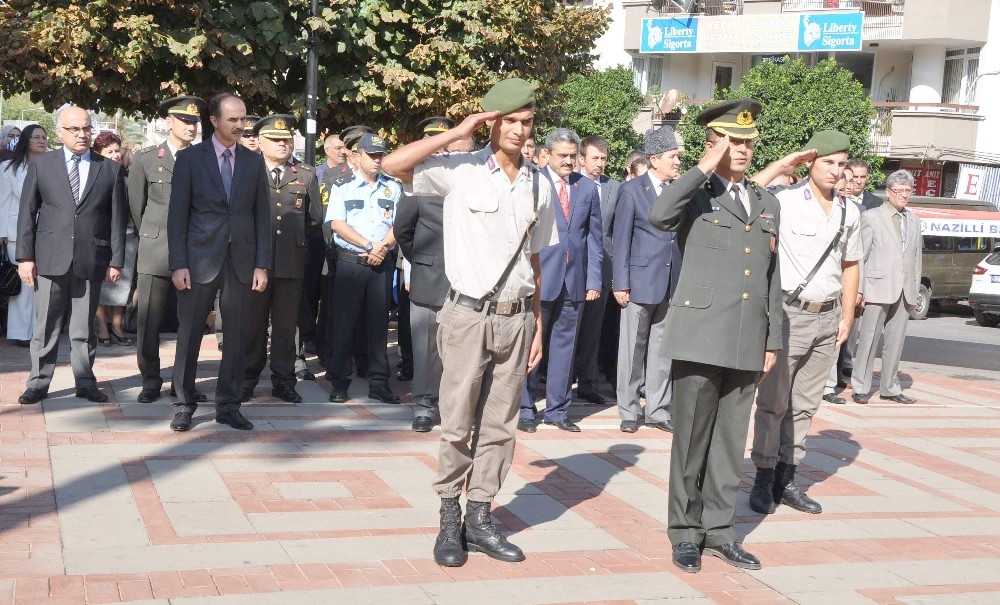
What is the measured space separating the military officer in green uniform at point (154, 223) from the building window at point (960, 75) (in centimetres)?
3049

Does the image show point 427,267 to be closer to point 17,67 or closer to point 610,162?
point 17,67

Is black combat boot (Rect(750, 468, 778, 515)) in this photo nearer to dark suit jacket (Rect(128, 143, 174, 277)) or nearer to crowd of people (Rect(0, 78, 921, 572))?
crowd of people (Rect(0, 78, 921, 572))

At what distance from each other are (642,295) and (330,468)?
296 cm

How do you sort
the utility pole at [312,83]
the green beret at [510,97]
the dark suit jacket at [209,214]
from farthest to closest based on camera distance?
the utility pole at [312,83], the dark suit jacket at [209,214], the green beret at [510,97]

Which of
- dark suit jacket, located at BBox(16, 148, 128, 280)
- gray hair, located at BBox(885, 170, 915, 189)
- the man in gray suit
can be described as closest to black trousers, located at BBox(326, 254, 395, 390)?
dark suit jacket, located at BBox(16, 148, 128, 280)

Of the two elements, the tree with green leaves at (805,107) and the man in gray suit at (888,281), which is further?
the tree with green leaves at (805,107)

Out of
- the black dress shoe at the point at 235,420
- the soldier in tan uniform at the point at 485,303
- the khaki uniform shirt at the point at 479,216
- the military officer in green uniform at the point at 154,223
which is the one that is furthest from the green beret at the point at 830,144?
the military officer in green uniform at the point at 154,223

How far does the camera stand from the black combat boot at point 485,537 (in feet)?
18.0

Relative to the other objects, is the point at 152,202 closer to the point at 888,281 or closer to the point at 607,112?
the point at 888,281

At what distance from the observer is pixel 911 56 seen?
35812mm

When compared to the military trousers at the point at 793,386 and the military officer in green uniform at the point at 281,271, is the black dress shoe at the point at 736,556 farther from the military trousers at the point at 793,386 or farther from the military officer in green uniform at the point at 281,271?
the military officer in green uniform at the point at 281,271

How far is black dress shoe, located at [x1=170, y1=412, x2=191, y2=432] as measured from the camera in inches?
303

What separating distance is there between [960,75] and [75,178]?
3142 centimetres

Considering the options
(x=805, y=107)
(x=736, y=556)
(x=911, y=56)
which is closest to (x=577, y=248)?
(x=736, y=556)
